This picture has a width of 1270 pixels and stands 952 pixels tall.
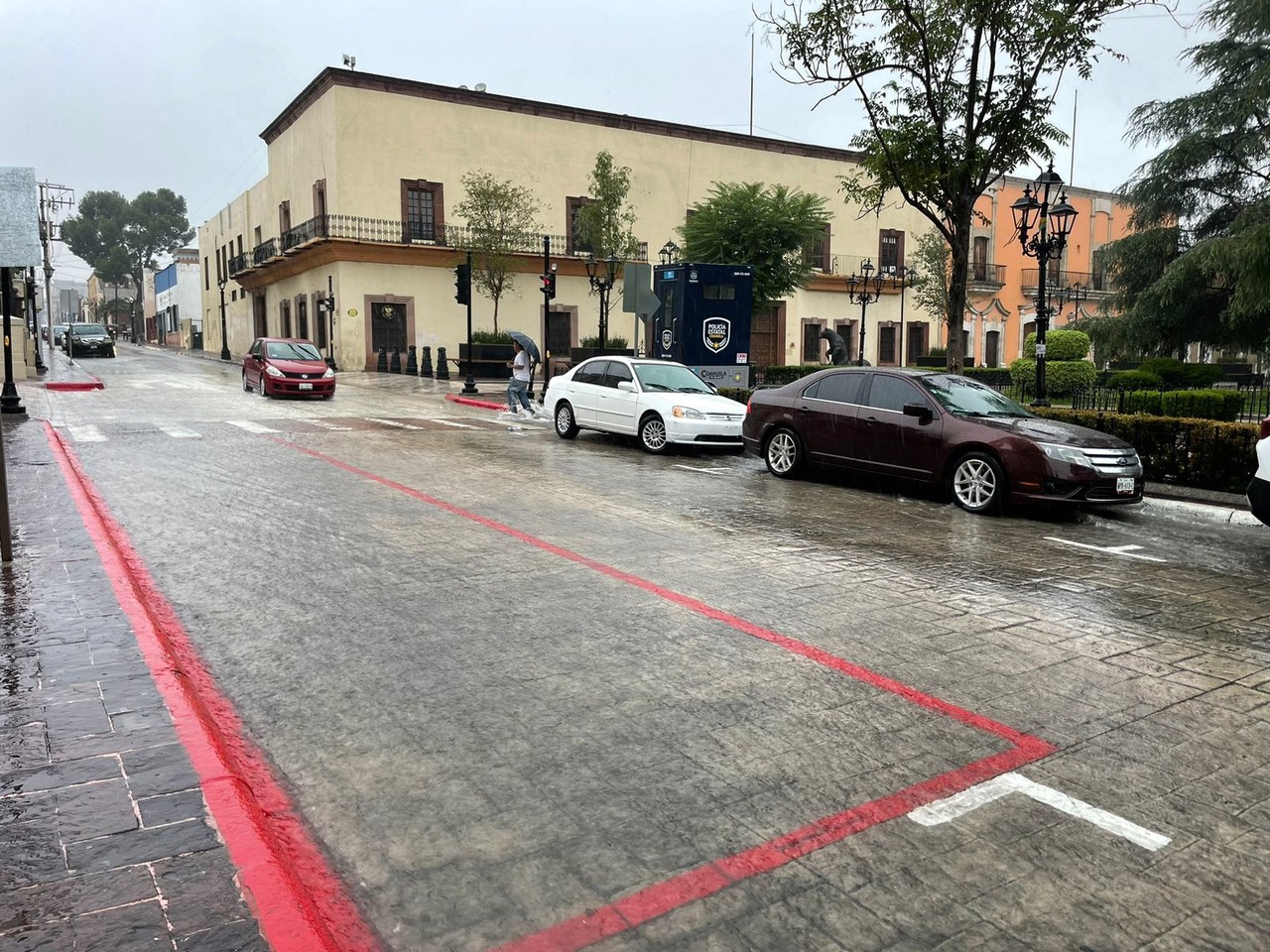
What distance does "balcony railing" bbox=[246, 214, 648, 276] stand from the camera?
37781mm

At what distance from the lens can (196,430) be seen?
656 inches

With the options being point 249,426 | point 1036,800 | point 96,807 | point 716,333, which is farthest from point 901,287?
point 96,807

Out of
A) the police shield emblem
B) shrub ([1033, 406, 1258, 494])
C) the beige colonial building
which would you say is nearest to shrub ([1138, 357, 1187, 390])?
the police shield emblem

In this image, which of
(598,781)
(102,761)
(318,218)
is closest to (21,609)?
(102,761)

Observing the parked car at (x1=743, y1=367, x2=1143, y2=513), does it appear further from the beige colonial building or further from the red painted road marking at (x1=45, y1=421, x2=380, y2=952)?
the beige colonial building

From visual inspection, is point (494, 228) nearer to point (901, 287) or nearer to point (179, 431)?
point (179, 431)

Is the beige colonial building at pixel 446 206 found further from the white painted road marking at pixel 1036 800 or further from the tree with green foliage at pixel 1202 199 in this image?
the white painted road marking at pixel 1036 800

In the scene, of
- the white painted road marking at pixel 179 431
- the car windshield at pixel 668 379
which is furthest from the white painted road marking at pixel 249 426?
the car windshield at pixel 668 379

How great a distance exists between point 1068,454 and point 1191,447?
118 inches

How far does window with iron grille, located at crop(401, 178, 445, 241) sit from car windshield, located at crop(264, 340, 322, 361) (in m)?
14.5

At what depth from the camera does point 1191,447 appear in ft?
37.9

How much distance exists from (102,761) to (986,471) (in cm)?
874

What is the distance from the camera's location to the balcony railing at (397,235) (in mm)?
37781

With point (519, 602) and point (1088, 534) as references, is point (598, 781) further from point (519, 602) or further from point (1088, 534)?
point (1088, 534)
